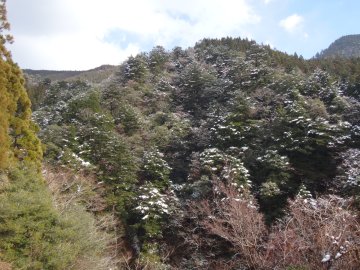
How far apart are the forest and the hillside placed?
0.10 metres

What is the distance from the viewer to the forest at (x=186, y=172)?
11.8 m

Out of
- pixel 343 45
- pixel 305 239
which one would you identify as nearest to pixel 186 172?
pixel 305 239

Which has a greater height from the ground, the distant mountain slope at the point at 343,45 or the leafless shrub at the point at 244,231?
the distant mountain slope at the point at 343,45

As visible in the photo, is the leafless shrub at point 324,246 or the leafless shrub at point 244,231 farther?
the leafless shrub at point 244,231

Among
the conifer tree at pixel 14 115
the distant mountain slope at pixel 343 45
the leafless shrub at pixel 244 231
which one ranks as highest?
the distant mountain slope at pixel 343 45

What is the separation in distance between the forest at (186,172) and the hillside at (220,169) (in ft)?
0.31

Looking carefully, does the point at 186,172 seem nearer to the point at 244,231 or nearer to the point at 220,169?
the point at 220,169

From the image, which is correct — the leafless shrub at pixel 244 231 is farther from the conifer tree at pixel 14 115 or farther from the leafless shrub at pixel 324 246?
the conifer tree at pixel 14 115

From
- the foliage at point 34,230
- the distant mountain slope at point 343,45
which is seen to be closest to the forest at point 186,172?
the foliage at point 34,230

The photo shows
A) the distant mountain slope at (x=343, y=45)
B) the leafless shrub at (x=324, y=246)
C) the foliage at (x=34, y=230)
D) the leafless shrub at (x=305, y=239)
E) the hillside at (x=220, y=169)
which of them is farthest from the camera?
the distant mountain slope at (x=343, y=45)

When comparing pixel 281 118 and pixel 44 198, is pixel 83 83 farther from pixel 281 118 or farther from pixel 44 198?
pixel 44 198

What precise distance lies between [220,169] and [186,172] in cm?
646

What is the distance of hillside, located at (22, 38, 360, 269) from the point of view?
1683cm

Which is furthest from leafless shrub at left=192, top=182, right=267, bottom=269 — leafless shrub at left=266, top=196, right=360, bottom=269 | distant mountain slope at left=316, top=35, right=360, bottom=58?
distant mountain slope at left=316, top=35, right=360, bottom=58
